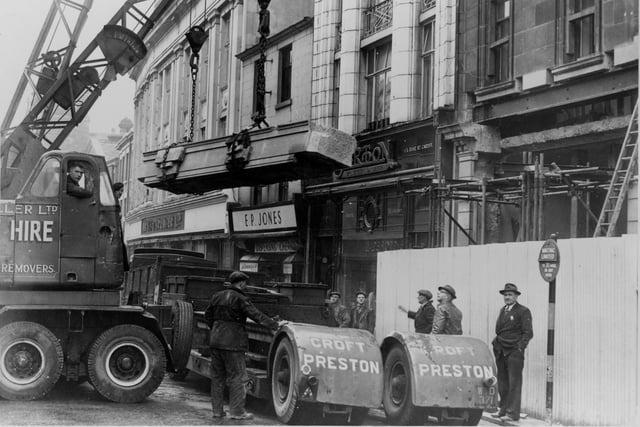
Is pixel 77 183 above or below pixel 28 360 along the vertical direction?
above

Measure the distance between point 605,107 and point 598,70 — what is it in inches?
27.4

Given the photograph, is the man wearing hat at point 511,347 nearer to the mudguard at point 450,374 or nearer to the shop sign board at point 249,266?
the mudguard at point 450,374

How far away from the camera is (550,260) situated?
11984 mm

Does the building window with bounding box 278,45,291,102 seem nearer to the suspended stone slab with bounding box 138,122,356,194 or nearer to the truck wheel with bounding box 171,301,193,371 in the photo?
the suspended stone slab with bounding box 138,122,356,194

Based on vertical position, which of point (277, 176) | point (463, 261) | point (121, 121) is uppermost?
point (121, 121)

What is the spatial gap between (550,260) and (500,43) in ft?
26.0

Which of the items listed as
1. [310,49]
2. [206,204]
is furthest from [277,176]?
[206,204]

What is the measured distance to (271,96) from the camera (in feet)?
102

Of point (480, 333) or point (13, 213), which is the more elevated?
point (13, 213)

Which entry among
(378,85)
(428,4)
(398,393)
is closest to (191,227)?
(378,85)

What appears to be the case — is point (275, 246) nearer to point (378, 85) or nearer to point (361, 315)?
point (378, 85)

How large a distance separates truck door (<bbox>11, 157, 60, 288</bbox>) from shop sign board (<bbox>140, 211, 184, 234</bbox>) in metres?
25.6

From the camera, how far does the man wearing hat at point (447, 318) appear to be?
12.5 meters

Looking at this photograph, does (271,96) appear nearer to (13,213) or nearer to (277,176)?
(277,176)
